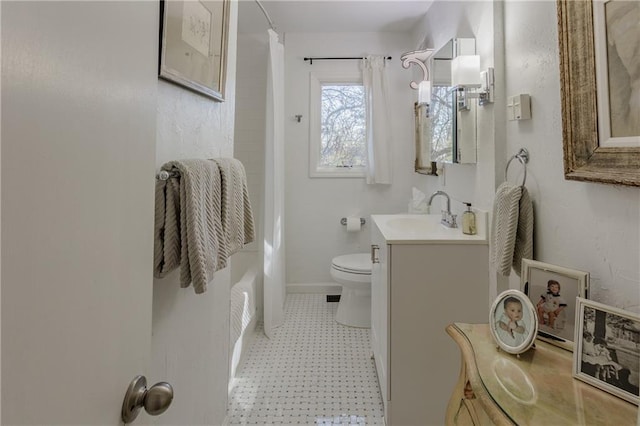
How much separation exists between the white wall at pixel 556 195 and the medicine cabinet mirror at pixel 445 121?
0.93ft

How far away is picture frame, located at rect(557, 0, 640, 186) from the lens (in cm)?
89

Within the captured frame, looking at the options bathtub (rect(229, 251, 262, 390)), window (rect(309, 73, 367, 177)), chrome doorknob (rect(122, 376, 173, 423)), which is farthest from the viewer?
window (rect(309, 73, 367, 177))

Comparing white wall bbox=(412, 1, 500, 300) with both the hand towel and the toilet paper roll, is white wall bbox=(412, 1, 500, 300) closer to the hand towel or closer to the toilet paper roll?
the toilet paper roll

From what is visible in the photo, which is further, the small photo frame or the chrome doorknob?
the small photo frame

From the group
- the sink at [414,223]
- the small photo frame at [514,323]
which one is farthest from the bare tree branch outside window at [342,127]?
the small photo frame at [514,323]

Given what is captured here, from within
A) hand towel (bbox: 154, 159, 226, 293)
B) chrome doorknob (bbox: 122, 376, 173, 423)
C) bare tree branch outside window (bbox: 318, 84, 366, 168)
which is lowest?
chrome doorknob (bbox: 122, 376, 173, 423)

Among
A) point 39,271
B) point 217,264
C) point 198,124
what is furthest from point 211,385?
point 39,271

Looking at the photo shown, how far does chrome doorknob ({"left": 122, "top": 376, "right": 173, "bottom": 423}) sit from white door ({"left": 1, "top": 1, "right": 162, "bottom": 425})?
24 mm

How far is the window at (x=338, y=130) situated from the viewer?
11.0 feet

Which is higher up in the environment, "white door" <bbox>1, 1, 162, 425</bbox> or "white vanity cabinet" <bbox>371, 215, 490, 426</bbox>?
"white door" <bbox>1, 1, 162, 425</bbox>

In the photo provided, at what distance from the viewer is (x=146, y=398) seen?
0.57 m

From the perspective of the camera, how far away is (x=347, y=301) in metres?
2.79

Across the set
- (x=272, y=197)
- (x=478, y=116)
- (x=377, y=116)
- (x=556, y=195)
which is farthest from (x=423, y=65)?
(x=556, y=195)

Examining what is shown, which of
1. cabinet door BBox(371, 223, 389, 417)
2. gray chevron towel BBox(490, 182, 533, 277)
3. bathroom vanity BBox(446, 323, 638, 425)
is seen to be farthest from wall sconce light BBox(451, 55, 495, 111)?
bathroom vanity BBox(446, 323, 638, 425)
